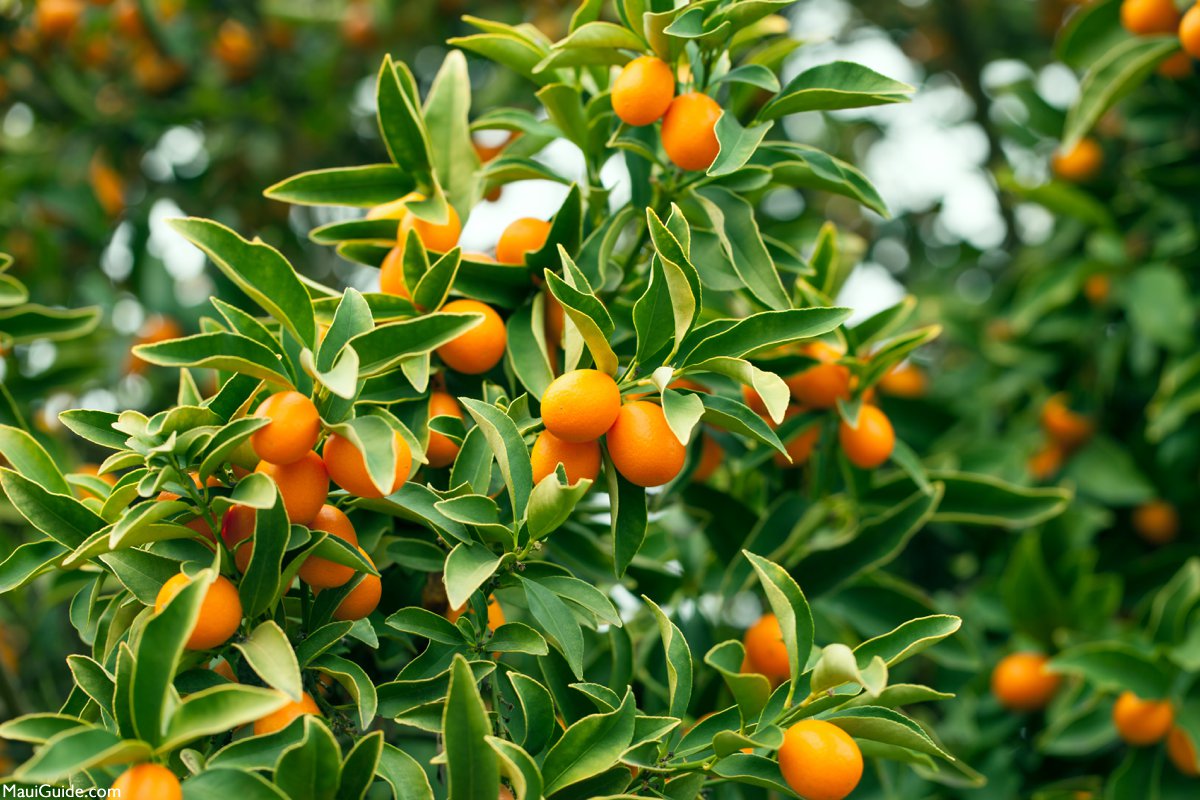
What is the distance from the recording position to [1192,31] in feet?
5.22

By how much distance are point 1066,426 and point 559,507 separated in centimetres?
168

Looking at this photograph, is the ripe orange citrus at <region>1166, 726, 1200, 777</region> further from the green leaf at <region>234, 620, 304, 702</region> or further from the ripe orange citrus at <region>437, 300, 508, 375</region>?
the green leaf at <region>234, 620, 304, 702</region>

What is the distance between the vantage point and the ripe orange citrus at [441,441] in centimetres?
108

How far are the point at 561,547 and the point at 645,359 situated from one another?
312 mm

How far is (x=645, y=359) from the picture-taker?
1.00 meters

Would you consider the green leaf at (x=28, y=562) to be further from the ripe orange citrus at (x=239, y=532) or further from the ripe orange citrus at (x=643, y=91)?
the ripe orange citrus at (x=643, y=91)

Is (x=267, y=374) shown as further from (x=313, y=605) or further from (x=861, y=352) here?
(x=861, y=352)

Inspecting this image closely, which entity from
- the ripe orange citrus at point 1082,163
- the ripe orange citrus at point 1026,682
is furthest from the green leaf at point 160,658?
the ripe orange citrus at point 1082,163

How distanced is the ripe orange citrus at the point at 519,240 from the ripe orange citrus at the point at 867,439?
424 mm

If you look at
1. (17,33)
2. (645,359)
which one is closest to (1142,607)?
(645,359)

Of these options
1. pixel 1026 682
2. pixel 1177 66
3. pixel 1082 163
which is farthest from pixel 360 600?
pixel 1082 163

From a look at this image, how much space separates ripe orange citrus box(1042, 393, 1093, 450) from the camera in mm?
2256

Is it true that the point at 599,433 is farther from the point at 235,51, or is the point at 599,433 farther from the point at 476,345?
the point at 235,51

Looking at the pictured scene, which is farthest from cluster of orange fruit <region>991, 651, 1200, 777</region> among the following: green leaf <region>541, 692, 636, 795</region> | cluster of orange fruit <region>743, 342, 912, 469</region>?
green leaf <region>541, 692, 636, 795</region>
